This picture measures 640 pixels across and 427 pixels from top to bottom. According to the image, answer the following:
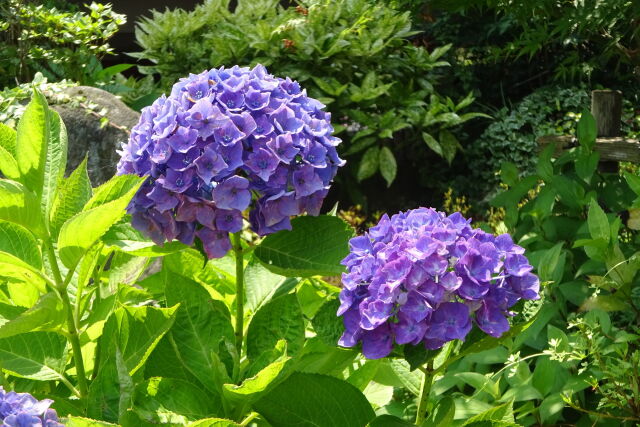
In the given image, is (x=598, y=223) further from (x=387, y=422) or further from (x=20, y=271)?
(x=20, y=271)

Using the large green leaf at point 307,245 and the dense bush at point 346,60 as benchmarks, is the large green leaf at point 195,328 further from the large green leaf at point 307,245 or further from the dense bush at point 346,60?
the dense bush at point 346,60

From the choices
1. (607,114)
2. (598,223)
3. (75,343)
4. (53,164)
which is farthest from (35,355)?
(607,114)

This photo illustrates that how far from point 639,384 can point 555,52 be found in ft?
19.2

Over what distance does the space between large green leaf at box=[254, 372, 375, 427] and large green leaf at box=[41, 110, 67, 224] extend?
522 mm

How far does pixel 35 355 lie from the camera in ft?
5.12

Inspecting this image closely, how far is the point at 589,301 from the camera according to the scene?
292cm

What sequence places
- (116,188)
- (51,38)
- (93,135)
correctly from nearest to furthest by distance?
(116,188) < (93,135) < (51,38)

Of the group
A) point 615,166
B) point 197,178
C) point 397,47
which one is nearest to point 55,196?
point 197,178

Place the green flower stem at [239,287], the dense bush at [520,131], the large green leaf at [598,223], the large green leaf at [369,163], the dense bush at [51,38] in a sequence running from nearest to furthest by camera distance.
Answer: the green flower stem at [239,287], the large green leaf at [598,223], the dense bush at [51,38], the large green leaf at [369,163], the dense bush at [520,131]

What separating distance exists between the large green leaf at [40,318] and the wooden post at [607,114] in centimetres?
322

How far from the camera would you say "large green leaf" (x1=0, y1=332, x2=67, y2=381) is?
59.9 inches

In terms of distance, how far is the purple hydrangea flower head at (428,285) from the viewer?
1.35 metres

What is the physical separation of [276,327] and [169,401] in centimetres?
25

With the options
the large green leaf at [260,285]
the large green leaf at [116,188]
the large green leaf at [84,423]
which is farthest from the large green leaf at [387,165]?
the large green leaf at [84,423]
